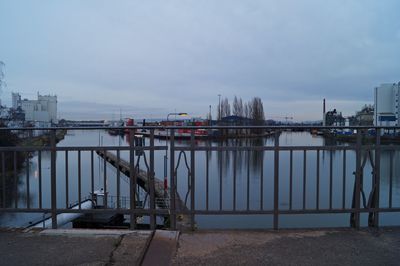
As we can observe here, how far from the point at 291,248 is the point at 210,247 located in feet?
2.75

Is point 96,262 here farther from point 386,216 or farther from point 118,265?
point 386,216

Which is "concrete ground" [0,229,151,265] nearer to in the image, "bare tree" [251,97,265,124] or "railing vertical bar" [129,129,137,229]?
"railing vertical bar" [129,129,137,229]

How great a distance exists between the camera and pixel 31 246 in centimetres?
331

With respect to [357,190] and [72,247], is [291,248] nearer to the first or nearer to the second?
[357,190]

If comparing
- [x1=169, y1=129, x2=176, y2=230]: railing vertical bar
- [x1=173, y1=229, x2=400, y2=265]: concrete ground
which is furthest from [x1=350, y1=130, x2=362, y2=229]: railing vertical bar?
[x1=169, y1=129, x2=176, y2=230]: railing vertical bar

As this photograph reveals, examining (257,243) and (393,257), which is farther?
(257,243)

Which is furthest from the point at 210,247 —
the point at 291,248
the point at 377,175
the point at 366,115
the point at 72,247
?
the point at 366,115

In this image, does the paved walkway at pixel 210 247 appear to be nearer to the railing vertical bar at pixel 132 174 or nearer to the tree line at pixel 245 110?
the railing vertical bar at pixel 132 174

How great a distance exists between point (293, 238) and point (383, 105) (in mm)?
88434

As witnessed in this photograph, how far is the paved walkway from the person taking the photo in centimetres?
296

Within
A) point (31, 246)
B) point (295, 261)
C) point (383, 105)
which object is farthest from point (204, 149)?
point (383, 105)

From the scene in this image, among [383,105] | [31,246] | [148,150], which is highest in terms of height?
[383,105]

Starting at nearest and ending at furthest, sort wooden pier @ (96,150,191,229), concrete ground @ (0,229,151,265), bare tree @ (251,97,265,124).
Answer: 1. concrete ground @ (0,229,151,265)
2. wooden pier @ (96,150,191,229)
3. bare tree @ (251,97,265,124)

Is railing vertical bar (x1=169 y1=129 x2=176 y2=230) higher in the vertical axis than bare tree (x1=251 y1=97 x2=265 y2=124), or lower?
lower
